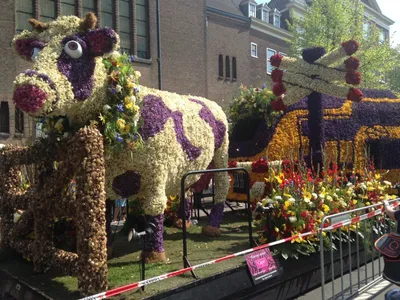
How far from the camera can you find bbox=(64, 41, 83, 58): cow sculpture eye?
3.93 meters

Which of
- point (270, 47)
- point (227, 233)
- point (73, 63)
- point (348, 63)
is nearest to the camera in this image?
point (73, 63)

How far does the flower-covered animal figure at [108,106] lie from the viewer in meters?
3.78

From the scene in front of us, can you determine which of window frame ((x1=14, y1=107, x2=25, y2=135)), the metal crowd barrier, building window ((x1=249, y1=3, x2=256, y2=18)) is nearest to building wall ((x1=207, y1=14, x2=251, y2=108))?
building window ((x1=249, y1=3, x2=256, y2=18))

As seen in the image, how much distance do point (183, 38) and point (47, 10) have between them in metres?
8.00

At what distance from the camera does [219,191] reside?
6.22m

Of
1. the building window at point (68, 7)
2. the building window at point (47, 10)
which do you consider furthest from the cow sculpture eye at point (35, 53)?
the building window at point (68, 7)

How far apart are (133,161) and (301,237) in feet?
7.27

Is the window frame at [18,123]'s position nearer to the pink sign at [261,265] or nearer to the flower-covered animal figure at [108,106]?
the flower-covered animal figure at [108,106]

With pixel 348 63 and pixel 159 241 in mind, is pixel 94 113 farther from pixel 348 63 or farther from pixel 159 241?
pixel 348 63

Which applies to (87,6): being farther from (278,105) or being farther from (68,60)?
(68,60)

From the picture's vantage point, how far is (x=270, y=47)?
30.0 m

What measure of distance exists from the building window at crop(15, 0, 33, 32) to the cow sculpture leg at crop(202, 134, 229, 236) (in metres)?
13.5

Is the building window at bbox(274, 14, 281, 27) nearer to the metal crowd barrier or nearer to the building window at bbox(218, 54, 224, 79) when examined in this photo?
the building window at bbox(218, 54, 224, 79)

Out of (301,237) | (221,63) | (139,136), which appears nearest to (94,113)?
(139,136)
